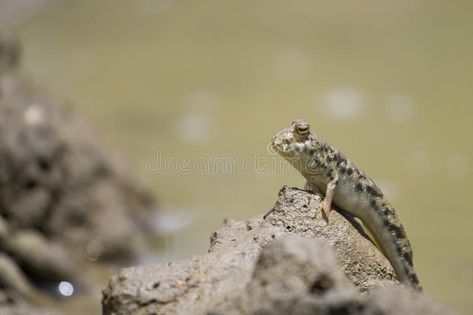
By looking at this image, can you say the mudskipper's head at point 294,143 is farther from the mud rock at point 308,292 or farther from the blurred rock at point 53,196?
the blurred rock at point 53,196

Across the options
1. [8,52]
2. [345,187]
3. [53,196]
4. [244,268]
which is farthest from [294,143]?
[8,52]

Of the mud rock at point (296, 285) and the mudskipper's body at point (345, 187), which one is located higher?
the mudskipper's body at point (345, 187)

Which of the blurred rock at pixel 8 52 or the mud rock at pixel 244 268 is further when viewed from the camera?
the blurred rock at pixel 8 52

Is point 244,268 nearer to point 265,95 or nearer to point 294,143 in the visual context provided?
point 294,143

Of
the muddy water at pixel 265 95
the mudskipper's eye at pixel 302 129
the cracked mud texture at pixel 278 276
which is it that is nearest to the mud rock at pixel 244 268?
the cracked mud texture at pixel 278 276

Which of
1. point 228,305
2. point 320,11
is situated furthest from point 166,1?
point 228,305

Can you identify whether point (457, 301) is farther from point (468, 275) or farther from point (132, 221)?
point (132, 221)
